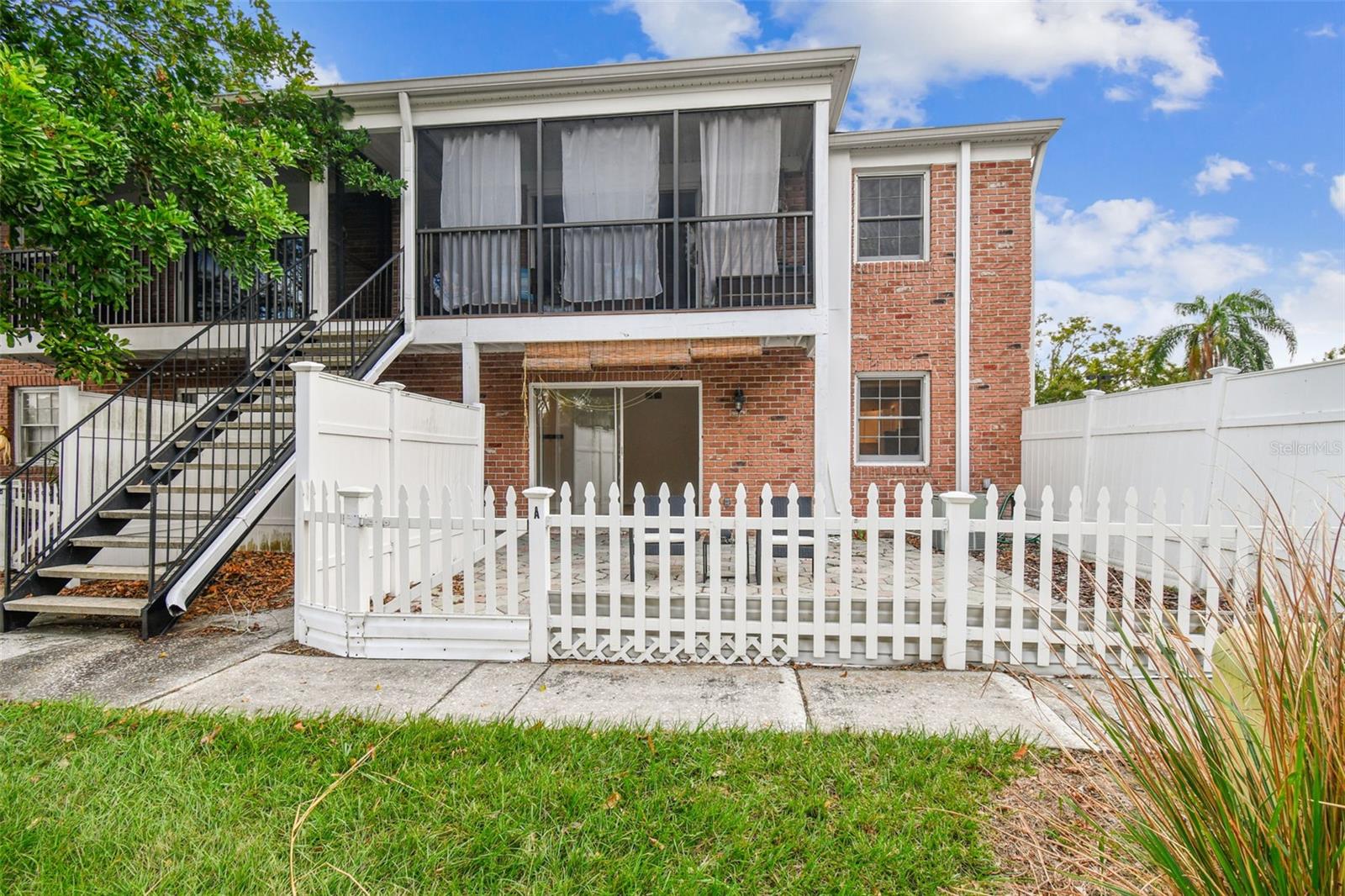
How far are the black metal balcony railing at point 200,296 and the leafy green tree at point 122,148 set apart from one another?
145 centimetres

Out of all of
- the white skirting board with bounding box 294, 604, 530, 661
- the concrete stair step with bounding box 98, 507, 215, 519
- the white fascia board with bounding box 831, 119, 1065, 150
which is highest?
the white fascia board with bounding box 831, 119, 1065, 150

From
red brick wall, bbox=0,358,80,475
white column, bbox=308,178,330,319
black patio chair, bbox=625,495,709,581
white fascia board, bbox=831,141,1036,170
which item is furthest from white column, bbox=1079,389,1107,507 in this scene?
red brick wall, bbox=0,358,80,475

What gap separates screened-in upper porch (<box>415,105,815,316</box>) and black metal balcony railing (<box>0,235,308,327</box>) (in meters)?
1.86

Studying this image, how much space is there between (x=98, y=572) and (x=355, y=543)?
2436 millimetres

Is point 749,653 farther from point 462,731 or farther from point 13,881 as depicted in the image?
point 13,881

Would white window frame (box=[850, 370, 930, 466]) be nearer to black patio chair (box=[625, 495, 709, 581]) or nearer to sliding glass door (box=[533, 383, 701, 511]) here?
sliding glass door (box=[533, 383, 701, 511])

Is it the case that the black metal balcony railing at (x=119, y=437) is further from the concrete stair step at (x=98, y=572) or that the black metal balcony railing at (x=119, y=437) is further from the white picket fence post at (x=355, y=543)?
the white picket fence post at (x=355, y=543)

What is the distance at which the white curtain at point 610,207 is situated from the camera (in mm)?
7305

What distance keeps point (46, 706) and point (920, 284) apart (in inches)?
389

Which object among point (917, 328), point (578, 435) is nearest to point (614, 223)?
point (578, 435)

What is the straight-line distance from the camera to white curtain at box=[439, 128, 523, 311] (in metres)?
7.43

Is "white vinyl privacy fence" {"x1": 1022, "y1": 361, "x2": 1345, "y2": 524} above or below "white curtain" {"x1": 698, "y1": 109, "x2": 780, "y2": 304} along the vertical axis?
below

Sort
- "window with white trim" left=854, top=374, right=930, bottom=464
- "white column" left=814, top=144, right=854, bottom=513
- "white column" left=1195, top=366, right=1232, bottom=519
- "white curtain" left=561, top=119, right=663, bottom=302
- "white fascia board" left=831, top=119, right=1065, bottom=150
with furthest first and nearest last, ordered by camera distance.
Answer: "window with white trim" left=854, top=374, right=930, bottom=464 < "white column" left=814, top=144, right=854, bottom=513 < "white fascia board" left=831, top=119, right=1065, bottom=150 < "white curtain" left=561, top=119, right=663, bottom=302 < "white column" left=1195, top=366, right=1232, bottom=519

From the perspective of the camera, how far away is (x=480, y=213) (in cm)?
763
